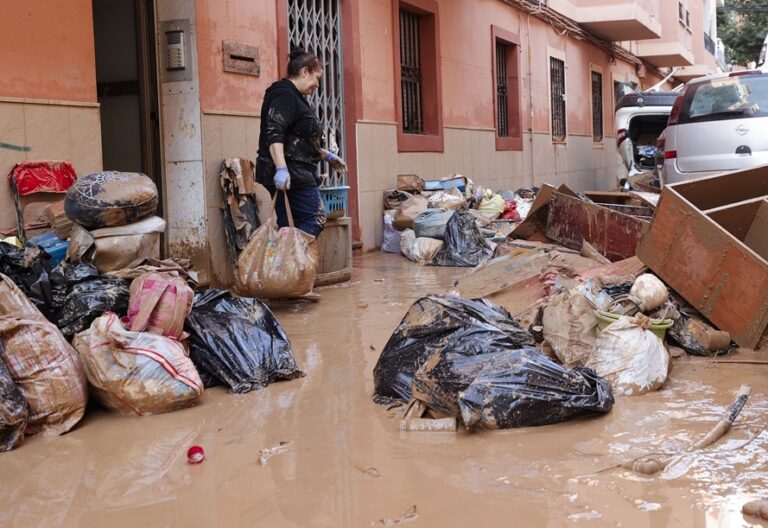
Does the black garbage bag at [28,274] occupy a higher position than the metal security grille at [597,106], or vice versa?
the metal security grille at [597,106]

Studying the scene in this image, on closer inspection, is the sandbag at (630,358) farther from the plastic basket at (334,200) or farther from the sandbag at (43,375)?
the plastic basket at (334,200)

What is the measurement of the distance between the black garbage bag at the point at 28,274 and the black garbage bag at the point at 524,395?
2.17m

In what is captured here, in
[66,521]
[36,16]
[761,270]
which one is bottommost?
[66,521]

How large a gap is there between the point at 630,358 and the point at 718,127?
17.0 ft

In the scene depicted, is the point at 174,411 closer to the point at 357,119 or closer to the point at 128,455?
the point at 128,455

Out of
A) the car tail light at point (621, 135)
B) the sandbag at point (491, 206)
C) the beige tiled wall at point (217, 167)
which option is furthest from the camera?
the car tail light at point (621, 135)

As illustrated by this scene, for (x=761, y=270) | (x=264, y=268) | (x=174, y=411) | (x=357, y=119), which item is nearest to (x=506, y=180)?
(x=357, y=119)

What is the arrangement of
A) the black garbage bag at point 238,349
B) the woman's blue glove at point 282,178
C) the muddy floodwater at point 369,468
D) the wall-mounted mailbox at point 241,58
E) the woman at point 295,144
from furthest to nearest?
1. the wall-mounted mailbox at point 241,58
2. the woman at point 295,144
3. the woman's blue glove at point 282,178
4. the black garbage bag at point 238,349
5. the muddy floodwater at point 369,468

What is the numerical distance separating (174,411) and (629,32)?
1886 centimetres

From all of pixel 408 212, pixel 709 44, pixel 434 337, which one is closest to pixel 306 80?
pixel 434 337

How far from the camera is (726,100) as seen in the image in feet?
28.4

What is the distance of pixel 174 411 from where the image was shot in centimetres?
398

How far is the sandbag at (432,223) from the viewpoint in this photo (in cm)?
939

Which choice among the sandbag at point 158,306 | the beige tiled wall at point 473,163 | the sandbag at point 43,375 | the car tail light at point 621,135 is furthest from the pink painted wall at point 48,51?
the car tail light at point 621,135
